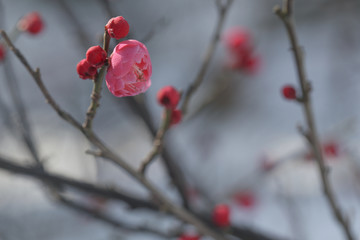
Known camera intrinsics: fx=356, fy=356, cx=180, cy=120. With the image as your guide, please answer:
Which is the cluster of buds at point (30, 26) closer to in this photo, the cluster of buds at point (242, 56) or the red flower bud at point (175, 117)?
the red flower bud at point (175, 117)

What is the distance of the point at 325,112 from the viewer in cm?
374

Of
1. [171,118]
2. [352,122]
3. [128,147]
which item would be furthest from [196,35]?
[171,118]

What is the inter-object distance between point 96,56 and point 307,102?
17.7 inches

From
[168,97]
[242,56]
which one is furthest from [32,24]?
[242,56]

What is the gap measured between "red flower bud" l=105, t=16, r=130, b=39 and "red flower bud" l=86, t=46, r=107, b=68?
3 cm

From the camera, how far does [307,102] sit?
0.75m

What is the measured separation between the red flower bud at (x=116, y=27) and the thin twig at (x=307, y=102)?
0.30m

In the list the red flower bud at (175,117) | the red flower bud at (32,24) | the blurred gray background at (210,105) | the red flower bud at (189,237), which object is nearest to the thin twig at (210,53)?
the red flower bud at (175,117)

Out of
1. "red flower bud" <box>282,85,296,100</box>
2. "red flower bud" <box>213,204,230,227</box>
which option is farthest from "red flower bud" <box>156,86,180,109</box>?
"red flower bud" <box>213,204,230,227</box>

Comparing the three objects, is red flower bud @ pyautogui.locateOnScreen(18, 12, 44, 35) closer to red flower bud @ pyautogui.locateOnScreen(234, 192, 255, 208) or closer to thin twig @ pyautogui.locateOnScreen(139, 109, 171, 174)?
thin twig @ pyautogui.locateOnScreen(139, 109, 171, 174)

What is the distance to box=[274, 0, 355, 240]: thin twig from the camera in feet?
2.24

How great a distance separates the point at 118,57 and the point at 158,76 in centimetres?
389

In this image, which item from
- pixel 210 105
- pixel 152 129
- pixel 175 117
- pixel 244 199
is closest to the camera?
pixel 175 117

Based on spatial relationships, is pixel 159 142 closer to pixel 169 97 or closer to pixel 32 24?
pixel 169 97
